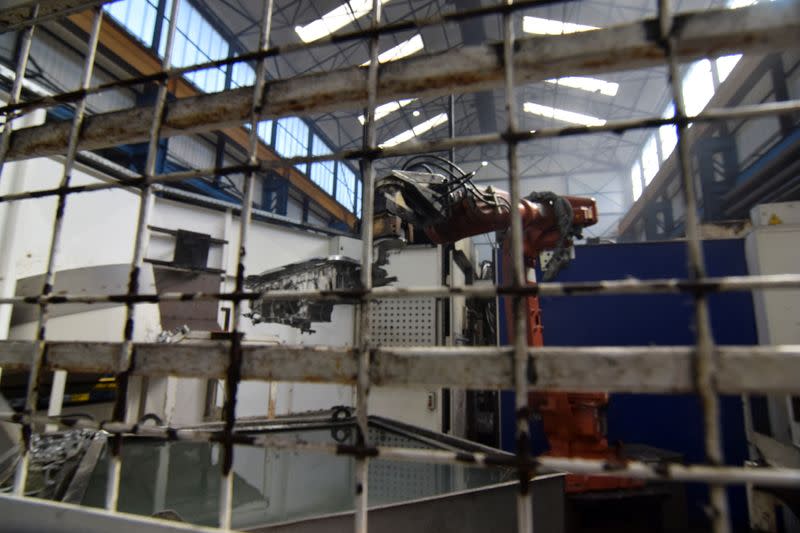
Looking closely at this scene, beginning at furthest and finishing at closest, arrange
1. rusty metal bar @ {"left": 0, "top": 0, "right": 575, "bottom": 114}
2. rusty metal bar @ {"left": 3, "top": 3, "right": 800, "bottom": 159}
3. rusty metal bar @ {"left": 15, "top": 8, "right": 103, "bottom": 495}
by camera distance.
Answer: rusty metal bar @ {"left": 15, "top": 8, "right": 103, "bottom": 495} → rusty metal bar @ {"left": 0, "top": 0, "right": 575, "bottom": 114} → rusty metal bar @ {"left": 3, "top": 3, "right": 800, "bottom": 159}

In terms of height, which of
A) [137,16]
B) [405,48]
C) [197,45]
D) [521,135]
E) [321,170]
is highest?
[405,48]

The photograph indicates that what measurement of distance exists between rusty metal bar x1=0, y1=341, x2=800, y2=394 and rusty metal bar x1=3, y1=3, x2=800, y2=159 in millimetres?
476

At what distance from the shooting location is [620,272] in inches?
128

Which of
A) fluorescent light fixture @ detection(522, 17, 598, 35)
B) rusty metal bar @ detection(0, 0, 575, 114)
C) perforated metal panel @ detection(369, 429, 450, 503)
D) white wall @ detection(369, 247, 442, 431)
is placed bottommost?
perforated metal panel @ detection(369, 429, 450, 503)

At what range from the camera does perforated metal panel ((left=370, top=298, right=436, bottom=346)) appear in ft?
8.82

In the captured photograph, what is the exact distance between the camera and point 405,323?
107 inches

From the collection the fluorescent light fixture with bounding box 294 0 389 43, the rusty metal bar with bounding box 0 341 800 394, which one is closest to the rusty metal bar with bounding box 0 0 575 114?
the rusty metal bar with bounding box 0 341 800 394

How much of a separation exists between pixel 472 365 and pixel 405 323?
2.06 metres

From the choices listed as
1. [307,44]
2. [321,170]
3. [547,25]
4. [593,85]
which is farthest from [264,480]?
[593,85]

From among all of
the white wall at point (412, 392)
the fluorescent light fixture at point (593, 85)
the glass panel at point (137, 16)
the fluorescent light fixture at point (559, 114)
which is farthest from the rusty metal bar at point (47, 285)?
the fluorescent light fixture at point (559, 114)

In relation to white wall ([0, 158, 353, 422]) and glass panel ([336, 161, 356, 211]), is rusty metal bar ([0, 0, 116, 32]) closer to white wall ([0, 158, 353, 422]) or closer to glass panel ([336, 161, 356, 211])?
white wall ([0, 158, 353, 422])

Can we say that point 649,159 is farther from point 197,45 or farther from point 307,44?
point 307,44

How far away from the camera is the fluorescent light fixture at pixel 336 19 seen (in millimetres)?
6438

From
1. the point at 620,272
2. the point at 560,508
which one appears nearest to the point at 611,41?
the point at 560,508
